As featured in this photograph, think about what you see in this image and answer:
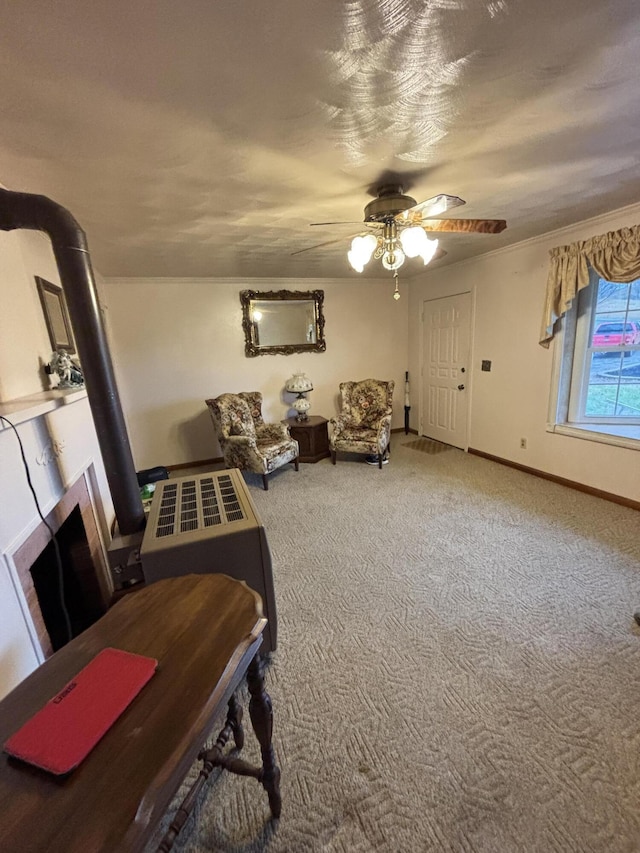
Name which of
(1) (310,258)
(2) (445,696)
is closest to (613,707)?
(2) (445,696)

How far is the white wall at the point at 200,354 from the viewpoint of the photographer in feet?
13.4

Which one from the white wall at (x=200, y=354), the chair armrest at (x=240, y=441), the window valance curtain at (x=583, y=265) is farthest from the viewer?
the white wall at (x=200, y=354)

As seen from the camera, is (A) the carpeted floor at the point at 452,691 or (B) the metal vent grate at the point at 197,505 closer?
(A) the carpeted floor at the point at 452,691

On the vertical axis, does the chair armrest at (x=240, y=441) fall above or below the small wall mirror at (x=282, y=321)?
below

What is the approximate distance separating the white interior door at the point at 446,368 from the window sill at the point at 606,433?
1.20m

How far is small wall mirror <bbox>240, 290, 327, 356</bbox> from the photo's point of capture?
445 cm

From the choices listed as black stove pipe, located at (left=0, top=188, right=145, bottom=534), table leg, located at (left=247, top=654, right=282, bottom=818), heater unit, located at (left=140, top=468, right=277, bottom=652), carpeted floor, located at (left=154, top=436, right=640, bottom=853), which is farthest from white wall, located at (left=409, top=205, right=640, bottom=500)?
black stove pipe, located at (left=0, top=188, right=145, bottom=534)

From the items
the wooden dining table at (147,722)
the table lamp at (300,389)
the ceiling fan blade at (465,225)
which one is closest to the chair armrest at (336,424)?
the table lamp at (300,389)

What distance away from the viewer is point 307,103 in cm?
129

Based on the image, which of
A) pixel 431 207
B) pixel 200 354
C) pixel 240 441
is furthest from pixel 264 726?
pixel 200 354

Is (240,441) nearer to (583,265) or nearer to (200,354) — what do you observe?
(200,354)

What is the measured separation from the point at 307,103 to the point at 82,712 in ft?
6.17

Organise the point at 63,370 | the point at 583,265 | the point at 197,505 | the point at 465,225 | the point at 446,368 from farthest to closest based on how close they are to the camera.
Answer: the point at 446,368 → the point at 583,265 → the point at 465,225 → the point at 63,370 → the point at 197,505

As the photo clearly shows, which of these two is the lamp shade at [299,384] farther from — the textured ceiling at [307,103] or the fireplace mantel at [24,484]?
the fireplace mantel at [24,484]
